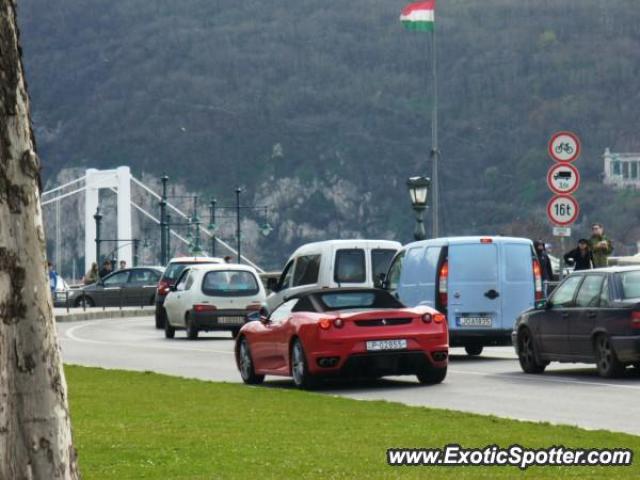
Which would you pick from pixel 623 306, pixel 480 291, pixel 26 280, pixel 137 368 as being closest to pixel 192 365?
pixel 137 368

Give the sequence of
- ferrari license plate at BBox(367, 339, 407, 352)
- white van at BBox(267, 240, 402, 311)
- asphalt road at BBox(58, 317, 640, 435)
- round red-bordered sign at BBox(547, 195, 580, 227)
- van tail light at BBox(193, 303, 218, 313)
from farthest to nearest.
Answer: van tail light at BBox(193, 303, 218, 313), white van at BBox(267, 240, 402, 311), round red-bordered sign at BBox(547, 195, 580, 227), ferrari license plate at BBox(367, 339, 407, 352), asphalt road at BBox(58, 317, 640, 435)

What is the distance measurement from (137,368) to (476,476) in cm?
1593

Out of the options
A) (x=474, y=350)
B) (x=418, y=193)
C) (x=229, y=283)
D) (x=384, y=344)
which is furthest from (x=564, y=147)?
(x=418, y=193)

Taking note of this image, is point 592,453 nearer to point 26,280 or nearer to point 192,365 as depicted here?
point 26,280

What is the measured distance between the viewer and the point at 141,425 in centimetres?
1495

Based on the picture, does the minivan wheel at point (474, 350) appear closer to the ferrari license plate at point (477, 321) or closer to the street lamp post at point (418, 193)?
the ferrari license plate at point (477, 321)

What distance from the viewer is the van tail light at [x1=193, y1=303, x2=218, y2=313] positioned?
38000mm

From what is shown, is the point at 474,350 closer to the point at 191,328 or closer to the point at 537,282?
the point at 537,282

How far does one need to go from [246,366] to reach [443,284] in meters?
5.70

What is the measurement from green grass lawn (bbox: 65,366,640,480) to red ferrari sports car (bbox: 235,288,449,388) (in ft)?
4.18

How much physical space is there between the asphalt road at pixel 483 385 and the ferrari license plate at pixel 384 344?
18.1 inches

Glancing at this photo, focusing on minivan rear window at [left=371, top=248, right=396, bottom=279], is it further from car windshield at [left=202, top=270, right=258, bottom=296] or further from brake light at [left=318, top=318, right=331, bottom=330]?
brake light at [left=318, top=318, right=331, bottom=330]

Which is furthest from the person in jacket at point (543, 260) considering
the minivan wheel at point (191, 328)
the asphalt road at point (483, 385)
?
the minivan wheel at point (191, 328)

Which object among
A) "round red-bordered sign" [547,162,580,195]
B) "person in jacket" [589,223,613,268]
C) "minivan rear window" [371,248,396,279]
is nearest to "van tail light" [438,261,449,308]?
"round red-bordered sign" [547,162,580,195]
